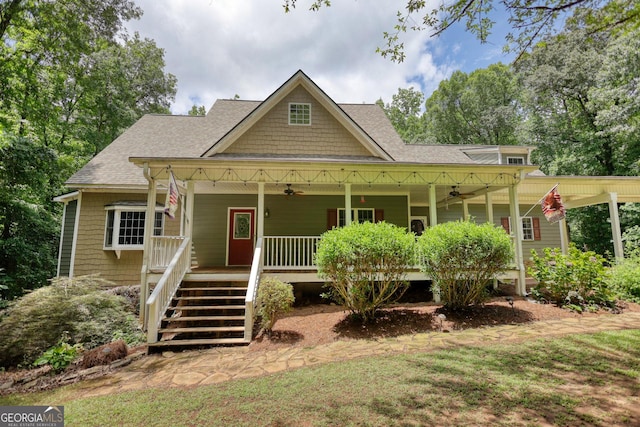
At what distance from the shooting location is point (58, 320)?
5.80 meters

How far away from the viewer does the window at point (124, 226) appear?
32.8 feet

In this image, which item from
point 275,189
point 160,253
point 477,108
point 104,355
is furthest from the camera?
point 477,108

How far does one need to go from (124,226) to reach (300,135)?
6871 millimetres

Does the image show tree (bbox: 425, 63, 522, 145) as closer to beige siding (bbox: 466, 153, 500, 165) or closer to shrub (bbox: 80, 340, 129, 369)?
beige siding (bbox: 466, 153, 500, 165)

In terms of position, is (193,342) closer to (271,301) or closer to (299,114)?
(271,301)

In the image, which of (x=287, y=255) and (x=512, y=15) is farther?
(x=287, y=255)

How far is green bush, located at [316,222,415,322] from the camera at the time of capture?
5953 millimetres

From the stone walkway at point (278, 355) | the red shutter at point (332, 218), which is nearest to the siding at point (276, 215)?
the red shutter at point (332, 218)

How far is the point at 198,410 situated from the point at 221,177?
609cm

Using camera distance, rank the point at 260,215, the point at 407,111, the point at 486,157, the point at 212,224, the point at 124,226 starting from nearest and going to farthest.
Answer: the point at 260,215, the point at 124,226, the point at 212,224, the point at 486,157, the point at 407,111

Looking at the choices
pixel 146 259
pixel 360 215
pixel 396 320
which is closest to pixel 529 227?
pixel 360 215

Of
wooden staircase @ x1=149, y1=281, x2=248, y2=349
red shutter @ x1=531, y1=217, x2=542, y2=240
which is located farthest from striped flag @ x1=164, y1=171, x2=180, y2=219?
red shutter @ x1=531, y1=217, x2=542, y2=240

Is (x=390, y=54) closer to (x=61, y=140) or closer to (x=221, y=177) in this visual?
(x=221, y=177)

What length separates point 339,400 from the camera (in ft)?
10.5
